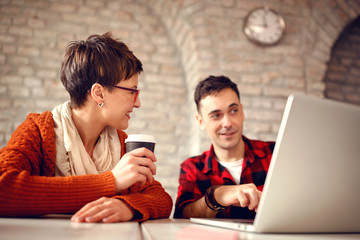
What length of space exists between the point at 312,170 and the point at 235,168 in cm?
113

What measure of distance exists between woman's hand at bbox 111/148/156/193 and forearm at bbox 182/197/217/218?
427 millimetres

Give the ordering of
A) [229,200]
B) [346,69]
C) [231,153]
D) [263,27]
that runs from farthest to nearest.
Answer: [346,69] < [263,27] < [231,153] < [229,200]

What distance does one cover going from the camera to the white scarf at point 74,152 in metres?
1.22

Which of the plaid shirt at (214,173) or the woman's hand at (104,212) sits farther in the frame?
the plaid shirt at (214,173)

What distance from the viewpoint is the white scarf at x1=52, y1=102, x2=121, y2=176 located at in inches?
48.1

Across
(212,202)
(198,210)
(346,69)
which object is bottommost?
(198,210)

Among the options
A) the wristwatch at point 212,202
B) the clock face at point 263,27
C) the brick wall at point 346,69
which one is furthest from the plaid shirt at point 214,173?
the brick wall at point 346,69

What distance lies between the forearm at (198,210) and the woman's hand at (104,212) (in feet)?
1.69

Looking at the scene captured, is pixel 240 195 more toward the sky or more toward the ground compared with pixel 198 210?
more toward the sky

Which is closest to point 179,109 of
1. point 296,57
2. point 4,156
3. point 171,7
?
point 171,7

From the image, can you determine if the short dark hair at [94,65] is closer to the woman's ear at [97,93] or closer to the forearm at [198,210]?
the woman's ear at [97,93]

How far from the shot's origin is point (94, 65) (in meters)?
1.28

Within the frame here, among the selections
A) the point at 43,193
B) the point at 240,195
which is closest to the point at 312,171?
the point at 240,195

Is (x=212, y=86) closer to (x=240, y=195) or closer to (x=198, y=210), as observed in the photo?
(x=198, y=210)
